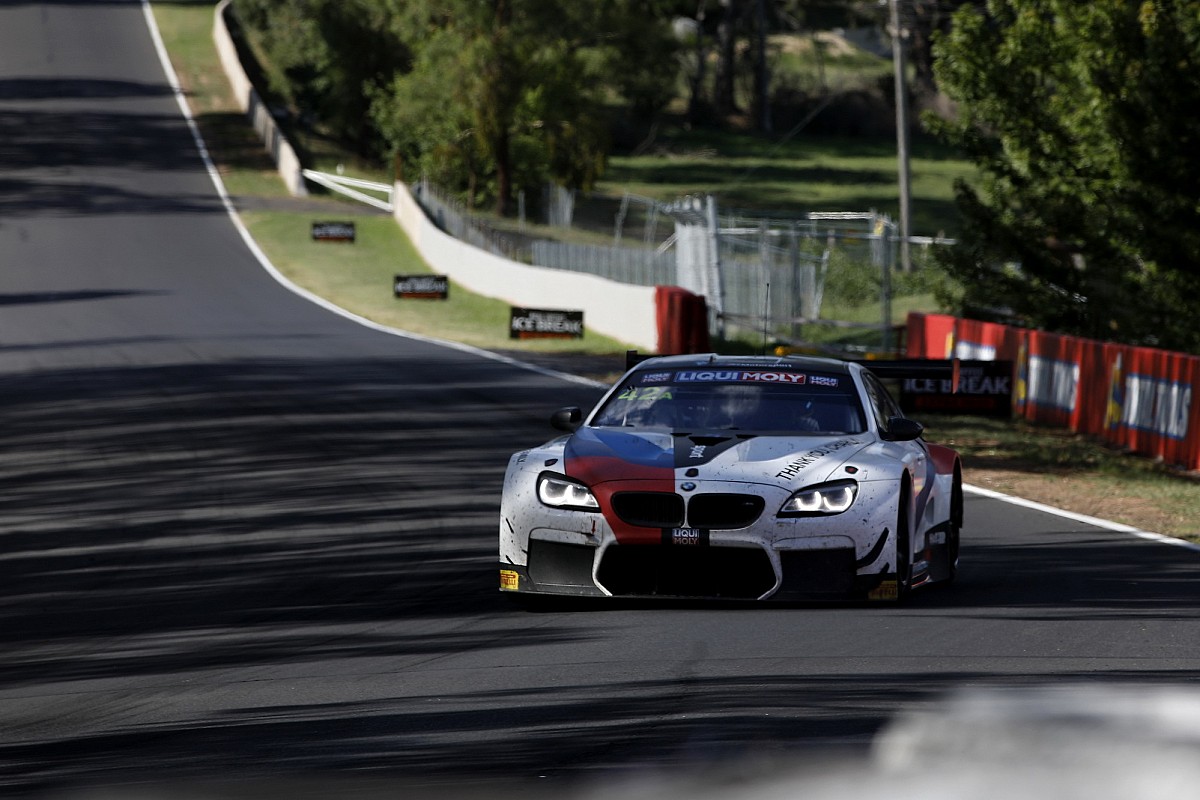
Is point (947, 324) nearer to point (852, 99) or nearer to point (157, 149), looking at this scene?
point (157, 149)

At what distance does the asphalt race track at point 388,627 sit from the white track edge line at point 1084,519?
0.21 m

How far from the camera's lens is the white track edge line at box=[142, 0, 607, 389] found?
28.9 meters

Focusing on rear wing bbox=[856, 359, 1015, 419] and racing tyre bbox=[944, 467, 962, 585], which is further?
rear wing bbox=[856, 359, 1015, 419]

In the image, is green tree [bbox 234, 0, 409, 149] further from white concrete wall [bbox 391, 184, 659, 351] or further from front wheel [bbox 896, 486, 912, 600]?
front wheel [bbox 896, 486, 912, 600]

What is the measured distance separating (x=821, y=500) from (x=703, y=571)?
28.7 inches

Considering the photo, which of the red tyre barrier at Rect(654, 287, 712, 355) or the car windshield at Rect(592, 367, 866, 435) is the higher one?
the car windshield at Rect(592, 367, 866, 435)

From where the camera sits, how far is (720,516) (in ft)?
30.1

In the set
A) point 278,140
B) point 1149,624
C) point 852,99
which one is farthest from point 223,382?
point 852,99

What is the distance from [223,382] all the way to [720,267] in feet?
35.2

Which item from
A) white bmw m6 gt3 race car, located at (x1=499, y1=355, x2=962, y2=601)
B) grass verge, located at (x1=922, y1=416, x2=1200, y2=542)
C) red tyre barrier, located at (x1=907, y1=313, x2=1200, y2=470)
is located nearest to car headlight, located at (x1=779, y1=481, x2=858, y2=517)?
white bmw m6 gt3 race car, located at (x1=499, y1=355, x2=962, y2=601)

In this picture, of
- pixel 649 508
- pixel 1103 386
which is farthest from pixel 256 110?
pixel 649 508

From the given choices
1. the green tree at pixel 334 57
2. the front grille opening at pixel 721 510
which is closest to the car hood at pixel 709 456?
the front grille opening at pixel 721 510

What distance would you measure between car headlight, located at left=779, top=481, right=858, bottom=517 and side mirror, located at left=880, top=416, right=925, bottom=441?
864mm

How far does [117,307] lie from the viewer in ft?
130
